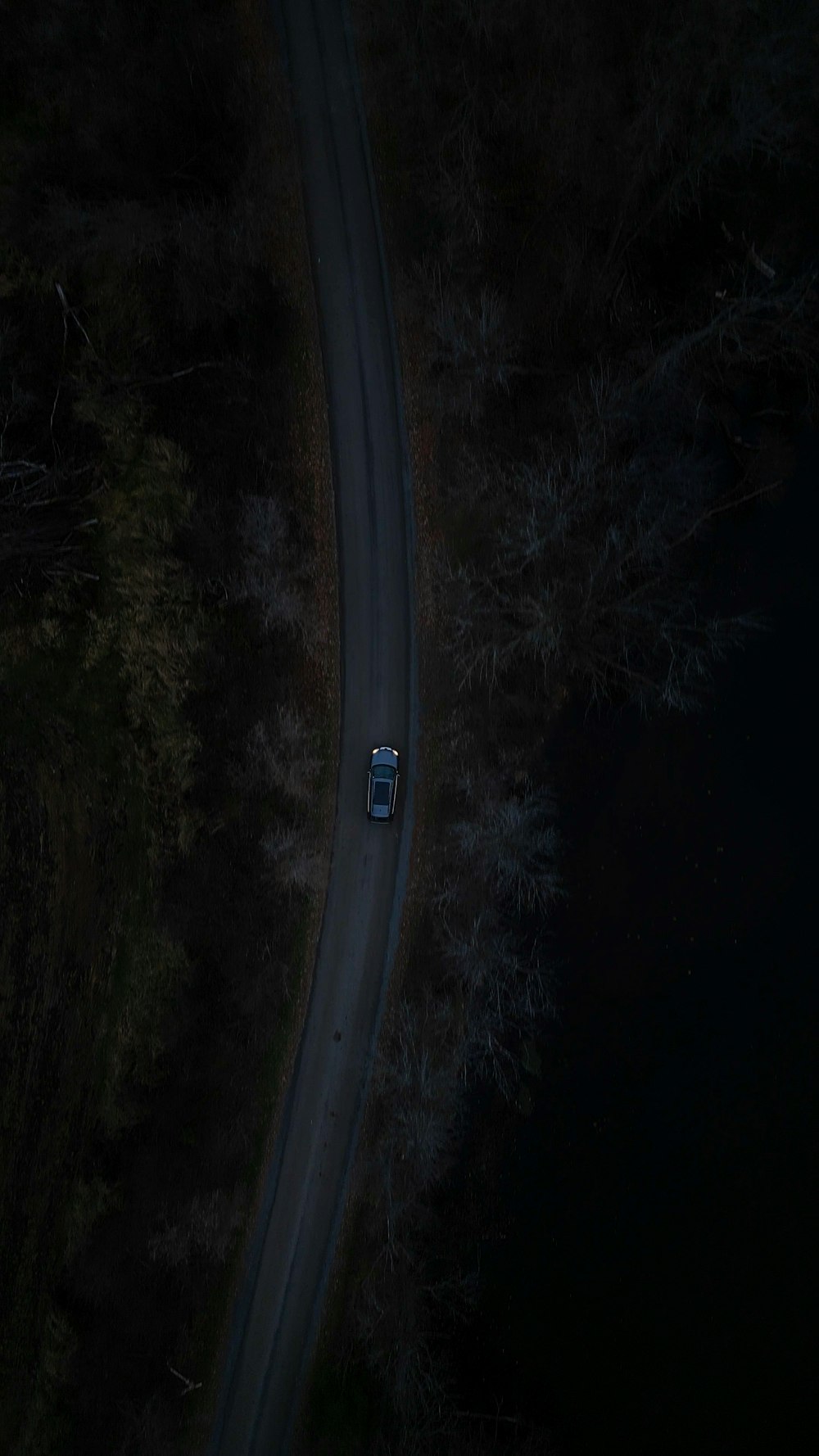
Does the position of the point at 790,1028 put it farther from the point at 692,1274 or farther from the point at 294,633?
the point at 294,633

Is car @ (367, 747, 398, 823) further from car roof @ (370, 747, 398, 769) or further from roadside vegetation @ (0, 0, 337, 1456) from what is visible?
roadside vegetation @ (0, 0, 337, 1456)

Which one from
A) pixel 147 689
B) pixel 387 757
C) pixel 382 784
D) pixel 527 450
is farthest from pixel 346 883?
pixel 527 450

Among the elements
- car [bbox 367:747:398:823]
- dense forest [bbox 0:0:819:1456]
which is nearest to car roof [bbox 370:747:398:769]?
car [bbox 367:747:398:823]

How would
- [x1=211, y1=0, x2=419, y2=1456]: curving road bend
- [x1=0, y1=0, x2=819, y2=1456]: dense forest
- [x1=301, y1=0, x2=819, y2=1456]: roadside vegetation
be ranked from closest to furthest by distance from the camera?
1. [x1=301, y1=0, x2=819, y2=1456]: roadside vegetation
2. [x1=0, y1=0, x2=819, y2=1456]: dense forest
3. [x1=211, y1=0, x2=419, y2=1456]: curving road bend

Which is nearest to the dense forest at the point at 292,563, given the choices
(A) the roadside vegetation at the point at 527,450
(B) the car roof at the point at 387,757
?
(A) the roadside vegetation at the point at 527,450

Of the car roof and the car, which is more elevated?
the car roof

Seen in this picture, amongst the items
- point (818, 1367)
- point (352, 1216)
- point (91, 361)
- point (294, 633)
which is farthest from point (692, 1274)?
point (91, 361)
